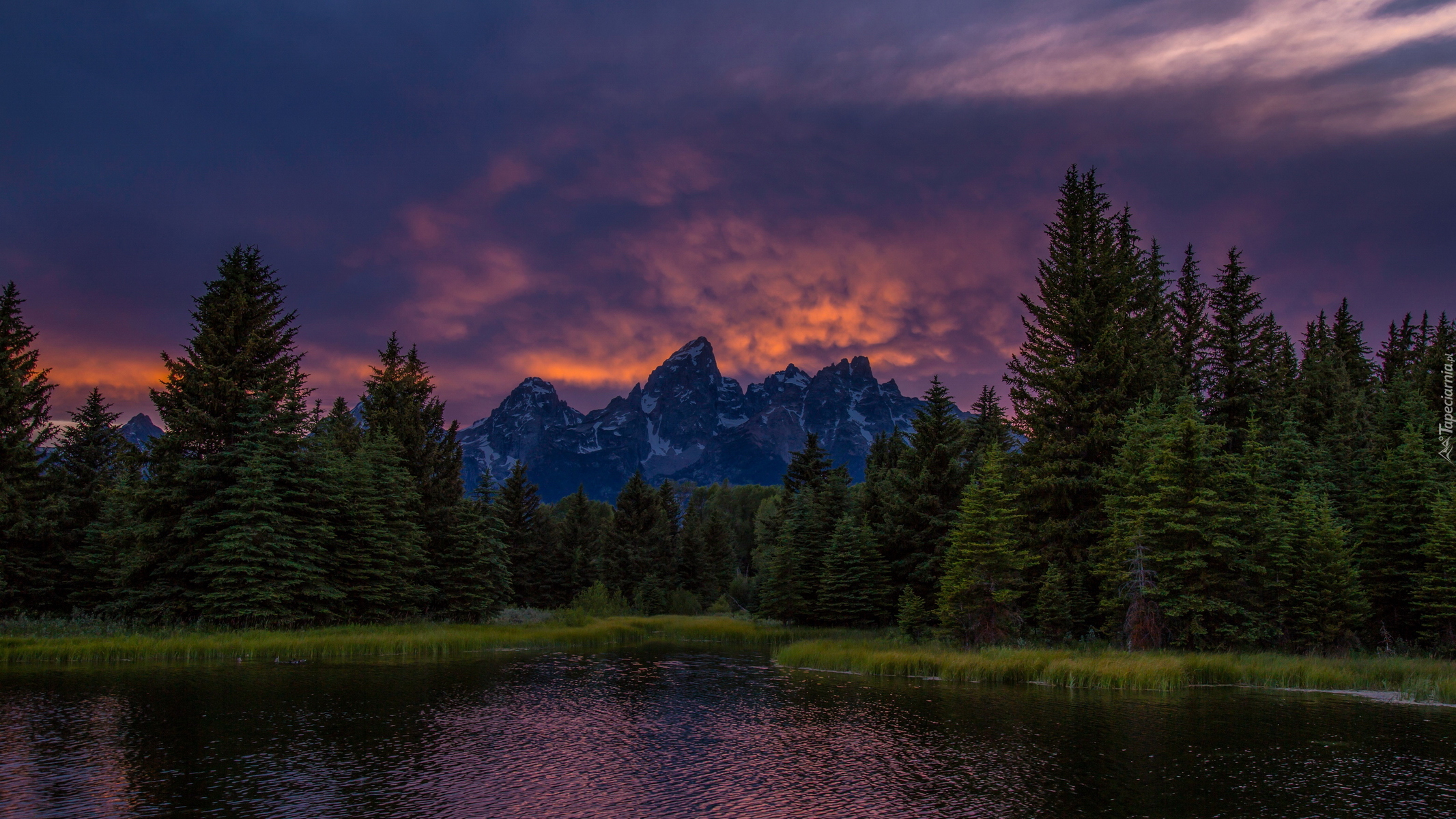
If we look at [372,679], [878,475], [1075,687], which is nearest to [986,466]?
[1075,687]

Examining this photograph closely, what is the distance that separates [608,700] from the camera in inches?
1035

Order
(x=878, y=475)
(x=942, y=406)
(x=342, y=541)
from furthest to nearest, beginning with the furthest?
(x=878, y=475) → (x=942, y=406) → (x=342, y=541)

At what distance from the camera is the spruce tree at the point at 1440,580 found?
107 feet

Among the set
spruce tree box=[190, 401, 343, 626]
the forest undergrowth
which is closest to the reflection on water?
the forest undergrowth

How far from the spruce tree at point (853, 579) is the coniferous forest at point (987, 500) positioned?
0.19m

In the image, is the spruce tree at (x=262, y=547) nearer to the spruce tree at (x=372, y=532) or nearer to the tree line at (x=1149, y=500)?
the spruce tree at (x=372, y=532)

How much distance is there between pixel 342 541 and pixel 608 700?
26.5 meters

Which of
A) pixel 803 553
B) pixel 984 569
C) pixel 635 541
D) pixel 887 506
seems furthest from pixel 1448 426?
pixel 635 541

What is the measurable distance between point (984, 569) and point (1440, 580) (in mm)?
18957

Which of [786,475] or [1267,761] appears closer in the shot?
[1267,761]

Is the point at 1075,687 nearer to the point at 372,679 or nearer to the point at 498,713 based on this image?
the point at 498,713

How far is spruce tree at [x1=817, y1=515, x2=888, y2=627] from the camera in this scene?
52438mm

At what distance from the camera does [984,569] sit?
36938mm

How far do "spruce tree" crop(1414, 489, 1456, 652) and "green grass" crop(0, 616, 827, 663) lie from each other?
101 ft
